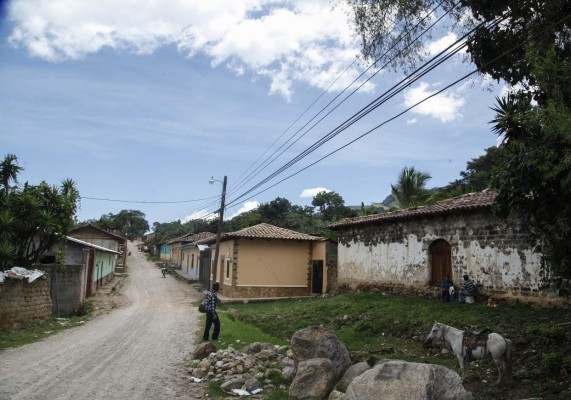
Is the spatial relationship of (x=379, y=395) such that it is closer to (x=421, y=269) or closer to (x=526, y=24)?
(x=526, y=24)

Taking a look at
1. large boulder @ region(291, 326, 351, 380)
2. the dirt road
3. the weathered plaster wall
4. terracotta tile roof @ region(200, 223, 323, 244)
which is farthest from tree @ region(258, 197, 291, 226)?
large boulder @ region(291, 326, 351, 380)

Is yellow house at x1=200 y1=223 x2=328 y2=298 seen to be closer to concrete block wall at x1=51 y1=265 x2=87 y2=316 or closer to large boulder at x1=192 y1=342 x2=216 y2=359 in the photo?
concrete block wall at x1=51 y1=265 x2=87 y2=316

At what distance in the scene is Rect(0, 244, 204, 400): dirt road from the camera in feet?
24.4

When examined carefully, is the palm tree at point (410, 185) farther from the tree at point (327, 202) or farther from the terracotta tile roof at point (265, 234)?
the tree at point (327, 202)

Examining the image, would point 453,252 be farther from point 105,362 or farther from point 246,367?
point 105,362

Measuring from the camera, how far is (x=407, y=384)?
5.22 metres

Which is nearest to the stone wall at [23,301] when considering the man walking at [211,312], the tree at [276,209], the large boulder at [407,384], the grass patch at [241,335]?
the grass patch at [241,335]

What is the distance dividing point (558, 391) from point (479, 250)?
8.04 meters

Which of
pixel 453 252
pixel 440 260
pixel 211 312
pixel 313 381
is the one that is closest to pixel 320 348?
pixel 313 381

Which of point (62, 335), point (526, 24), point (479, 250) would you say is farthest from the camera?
point (479, 250)

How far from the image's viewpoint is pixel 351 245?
71.2ft

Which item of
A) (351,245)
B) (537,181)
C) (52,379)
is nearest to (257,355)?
(52,379)

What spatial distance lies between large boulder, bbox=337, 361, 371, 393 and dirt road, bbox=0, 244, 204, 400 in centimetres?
258

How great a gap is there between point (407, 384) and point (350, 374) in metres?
2.59
